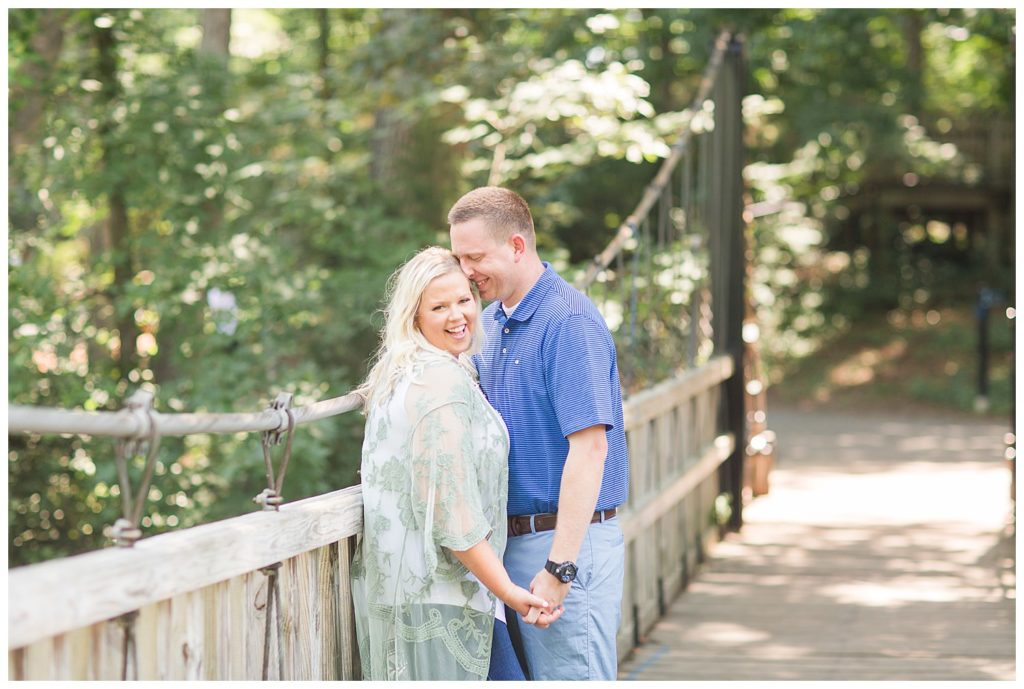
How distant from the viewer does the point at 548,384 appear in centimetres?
266

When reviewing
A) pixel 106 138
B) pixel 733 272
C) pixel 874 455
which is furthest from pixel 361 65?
pixel 874 455

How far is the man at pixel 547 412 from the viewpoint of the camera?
2605 millimetres

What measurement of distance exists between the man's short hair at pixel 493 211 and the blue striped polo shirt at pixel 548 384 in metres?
0.14

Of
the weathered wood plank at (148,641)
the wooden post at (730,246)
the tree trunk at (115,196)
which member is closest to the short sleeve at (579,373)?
the weathered wood plank at (148,641)

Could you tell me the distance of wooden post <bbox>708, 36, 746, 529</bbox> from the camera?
766 cm

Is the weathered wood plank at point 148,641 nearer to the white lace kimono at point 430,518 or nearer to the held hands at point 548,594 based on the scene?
the white lace kimono at point 430,518

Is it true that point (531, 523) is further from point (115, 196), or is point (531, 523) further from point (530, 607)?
point (115, 196)

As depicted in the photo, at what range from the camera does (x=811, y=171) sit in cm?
1652

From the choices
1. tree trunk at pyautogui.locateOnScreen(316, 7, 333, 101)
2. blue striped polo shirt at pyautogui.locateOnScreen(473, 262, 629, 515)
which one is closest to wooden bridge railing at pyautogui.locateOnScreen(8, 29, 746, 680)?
blue striped polo shirt at pyautogui.locateOnScreen(473, 262, 629, 515)

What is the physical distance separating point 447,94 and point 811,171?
9.98m

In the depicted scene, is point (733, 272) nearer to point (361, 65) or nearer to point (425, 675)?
point (361, 65)

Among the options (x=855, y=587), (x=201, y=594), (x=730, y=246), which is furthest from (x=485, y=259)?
(x=730, y=246)

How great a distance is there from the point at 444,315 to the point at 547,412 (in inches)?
13.3

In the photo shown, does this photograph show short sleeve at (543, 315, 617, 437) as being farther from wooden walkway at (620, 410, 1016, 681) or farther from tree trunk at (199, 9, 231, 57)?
tree trunk at (199, 9, 231, 57)
